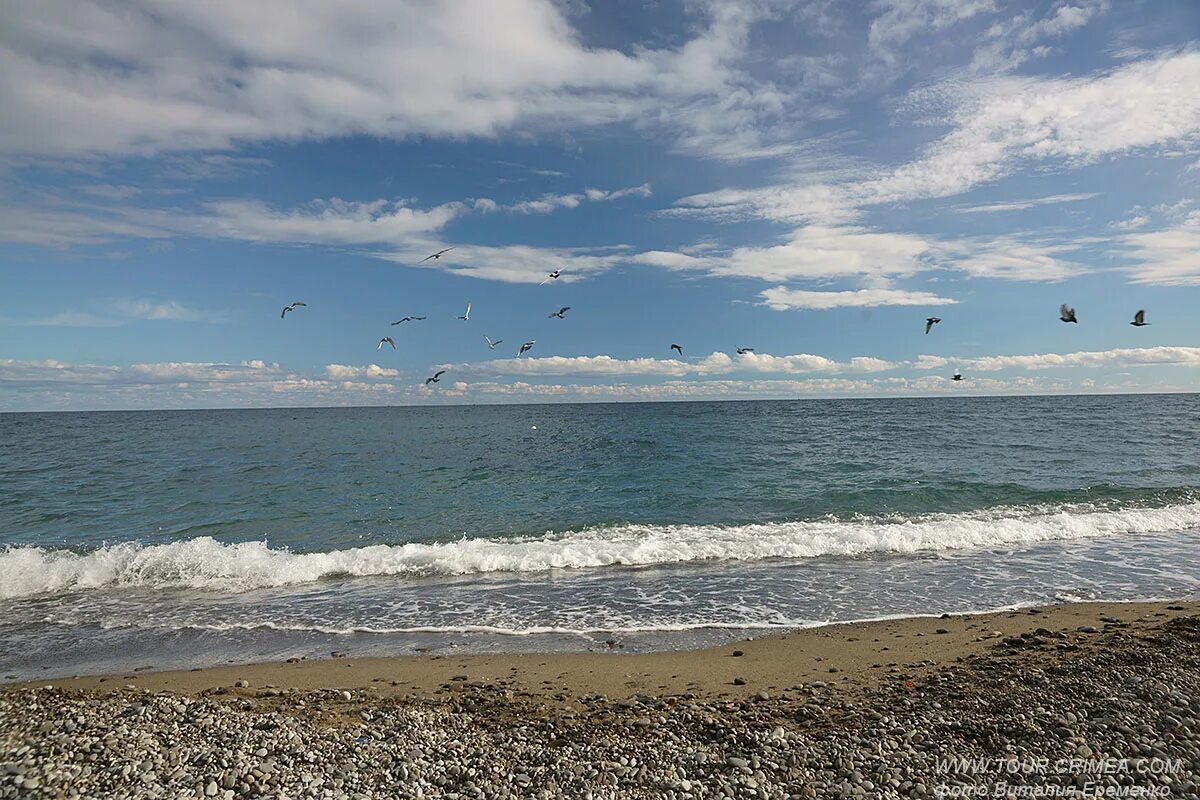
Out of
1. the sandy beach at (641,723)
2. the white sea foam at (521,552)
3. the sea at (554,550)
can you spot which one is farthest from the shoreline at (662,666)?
the white sea foam at (521,552)

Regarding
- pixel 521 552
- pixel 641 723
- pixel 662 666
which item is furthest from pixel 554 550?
pixel 641 723

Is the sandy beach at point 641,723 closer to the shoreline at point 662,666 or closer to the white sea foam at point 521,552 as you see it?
the shoreline at point 662,666

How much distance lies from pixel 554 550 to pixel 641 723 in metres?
9.54

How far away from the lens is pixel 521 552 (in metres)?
15.9

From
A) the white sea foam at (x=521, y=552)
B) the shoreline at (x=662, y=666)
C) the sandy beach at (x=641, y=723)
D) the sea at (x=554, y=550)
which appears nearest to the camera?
the sandy beach at (x=641, y=723)

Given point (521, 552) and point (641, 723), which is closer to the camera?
point (641, 723)

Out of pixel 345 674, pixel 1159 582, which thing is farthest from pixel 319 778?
pixel 1159 582

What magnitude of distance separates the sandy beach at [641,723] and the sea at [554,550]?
1.45 m

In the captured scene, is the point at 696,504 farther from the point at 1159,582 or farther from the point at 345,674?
the point at 345,674

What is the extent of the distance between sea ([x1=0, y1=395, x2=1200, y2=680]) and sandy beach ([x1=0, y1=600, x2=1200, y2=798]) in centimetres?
145

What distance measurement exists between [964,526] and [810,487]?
7.57 metres

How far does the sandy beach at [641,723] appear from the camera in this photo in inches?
216

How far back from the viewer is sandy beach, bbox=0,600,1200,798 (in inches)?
216

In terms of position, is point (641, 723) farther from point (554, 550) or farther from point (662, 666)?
point (554, 550)
